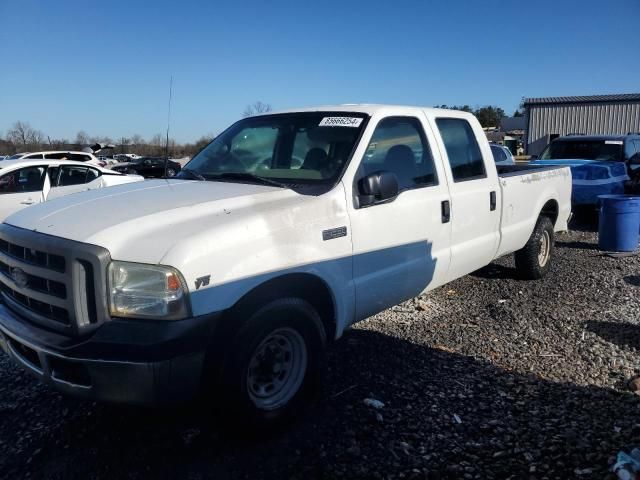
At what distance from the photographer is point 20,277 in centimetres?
289

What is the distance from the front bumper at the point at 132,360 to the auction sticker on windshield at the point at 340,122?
1.83 meters

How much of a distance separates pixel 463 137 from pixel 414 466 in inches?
121

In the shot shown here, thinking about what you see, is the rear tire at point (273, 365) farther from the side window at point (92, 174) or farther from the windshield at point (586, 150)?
the windshield at point (586, 150)

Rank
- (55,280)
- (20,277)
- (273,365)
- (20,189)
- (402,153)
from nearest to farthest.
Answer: (55,280) < (20,277) < (273,365) < (402,153) < (20,189)

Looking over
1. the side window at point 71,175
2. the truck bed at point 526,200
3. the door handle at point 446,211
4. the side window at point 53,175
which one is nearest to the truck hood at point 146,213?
the door handle at point 446,211

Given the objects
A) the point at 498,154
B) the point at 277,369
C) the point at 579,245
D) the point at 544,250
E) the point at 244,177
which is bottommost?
the point at 579,245

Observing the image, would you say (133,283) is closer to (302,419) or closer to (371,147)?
(302,419)

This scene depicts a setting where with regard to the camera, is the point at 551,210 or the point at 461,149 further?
the point at 551,210

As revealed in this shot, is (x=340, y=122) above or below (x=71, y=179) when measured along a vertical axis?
above

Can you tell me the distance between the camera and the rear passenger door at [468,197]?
4.41 m

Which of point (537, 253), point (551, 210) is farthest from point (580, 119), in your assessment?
point (537, 253)

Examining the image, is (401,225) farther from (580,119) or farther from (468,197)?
(580,119)

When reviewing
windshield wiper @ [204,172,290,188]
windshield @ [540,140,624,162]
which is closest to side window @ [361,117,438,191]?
windshield wiper @ [204,172,290,188]

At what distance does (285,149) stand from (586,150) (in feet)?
33.7
